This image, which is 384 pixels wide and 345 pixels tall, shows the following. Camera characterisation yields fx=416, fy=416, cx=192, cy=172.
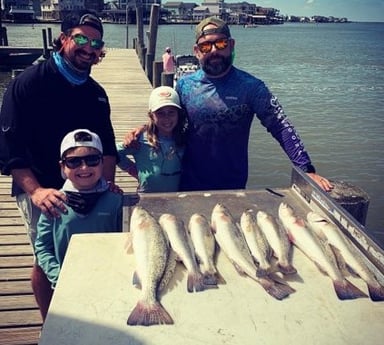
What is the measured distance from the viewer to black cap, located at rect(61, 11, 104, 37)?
10.4 ft

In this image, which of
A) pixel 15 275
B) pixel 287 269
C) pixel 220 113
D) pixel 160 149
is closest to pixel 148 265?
pixel 287 269

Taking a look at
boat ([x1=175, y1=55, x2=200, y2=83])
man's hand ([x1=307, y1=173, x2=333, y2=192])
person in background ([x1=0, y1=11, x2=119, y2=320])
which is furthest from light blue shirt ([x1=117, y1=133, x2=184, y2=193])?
boat ([x1=175, y1=55, x2=200, y2=83])

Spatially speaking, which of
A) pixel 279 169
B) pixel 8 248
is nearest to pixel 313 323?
pixel 8 248

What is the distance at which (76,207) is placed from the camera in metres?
2.79

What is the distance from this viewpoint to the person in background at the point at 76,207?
9.08 ft

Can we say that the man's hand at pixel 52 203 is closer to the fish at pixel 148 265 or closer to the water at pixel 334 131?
the fish at pixel 148 265

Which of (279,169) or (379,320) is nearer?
(379,320)

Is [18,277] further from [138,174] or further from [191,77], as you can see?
[191,77]

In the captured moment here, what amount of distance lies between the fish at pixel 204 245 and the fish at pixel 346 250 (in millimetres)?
633

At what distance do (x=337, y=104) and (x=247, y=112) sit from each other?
771 inches

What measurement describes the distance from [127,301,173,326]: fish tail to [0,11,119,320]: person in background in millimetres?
1378

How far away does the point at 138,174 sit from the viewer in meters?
3.77

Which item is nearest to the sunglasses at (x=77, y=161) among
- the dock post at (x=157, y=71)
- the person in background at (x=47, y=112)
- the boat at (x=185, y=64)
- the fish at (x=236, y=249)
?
the person in background at (x=47, y=112)

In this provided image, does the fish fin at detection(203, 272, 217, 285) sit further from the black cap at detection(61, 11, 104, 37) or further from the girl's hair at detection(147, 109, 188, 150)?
the black cap at detection(61, 11, 104, 37)
